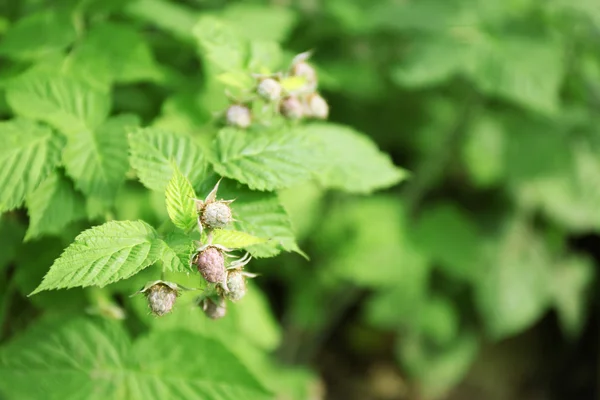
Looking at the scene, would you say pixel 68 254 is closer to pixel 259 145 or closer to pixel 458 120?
pixel 259 145

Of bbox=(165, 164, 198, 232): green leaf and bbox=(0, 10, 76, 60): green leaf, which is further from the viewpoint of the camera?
bbox=(0, 10, 76, 60): green leaf

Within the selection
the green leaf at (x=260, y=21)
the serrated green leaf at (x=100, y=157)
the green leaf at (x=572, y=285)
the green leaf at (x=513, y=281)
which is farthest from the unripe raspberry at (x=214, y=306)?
the green leaf at (x=572, y=285)

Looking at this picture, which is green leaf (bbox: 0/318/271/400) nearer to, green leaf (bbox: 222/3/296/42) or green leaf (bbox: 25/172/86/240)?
green leaf (bbox: 25/172/86/240)

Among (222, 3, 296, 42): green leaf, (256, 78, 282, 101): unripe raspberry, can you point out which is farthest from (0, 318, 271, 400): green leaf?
(222, 3, 296, 42): green leaf

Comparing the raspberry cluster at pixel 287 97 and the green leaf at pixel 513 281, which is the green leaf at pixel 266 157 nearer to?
the raspberry cluster at pixel 287 97

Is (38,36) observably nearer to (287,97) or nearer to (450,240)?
(287,97)

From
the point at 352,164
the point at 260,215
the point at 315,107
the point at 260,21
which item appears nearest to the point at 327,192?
the point at 260,21
